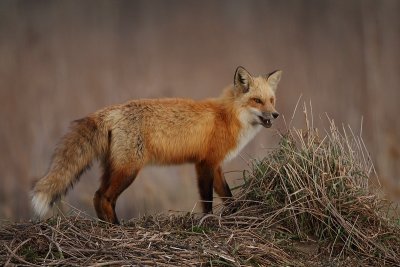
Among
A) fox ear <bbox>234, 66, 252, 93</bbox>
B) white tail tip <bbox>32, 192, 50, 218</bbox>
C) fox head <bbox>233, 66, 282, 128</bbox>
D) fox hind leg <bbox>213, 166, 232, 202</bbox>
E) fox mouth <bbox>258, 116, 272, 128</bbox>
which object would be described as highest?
fox ear <bbox>234, 66, 252, 93</bbox>

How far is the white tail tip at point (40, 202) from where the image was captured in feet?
17.0

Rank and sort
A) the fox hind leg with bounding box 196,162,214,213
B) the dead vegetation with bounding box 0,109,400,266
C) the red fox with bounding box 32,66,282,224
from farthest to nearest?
the fox hind leg with bounding box 196,162,214,213
the red fox with bounding box 32,66,282,224
the dead vegetation with bounding box 0,109,400,266

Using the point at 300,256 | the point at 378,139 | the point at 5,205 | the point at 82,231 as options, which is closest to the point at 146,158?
the point at 82,231

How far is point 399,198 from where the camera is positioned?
9.49 metres

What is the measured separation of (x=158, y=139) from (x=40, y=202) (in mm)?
1210

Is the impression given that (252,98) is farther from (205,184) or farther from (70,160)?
(70,160)

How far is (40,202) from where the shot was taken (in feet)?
17.1

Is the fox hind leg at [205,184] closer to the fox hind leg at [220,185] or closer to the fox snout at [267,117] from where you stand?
the fox hind leg at [220,185]

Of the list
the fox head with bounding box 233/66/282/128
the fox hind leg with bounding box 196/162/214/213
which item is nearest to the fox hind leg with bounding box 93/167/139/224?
the fox hind leg with bounding box 196/162/214/213

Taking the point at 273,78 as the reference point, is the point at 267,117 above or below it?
below

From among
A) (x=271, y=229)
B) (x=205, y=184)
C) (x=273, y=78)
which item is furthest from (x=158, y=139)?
(x=271, y=229)

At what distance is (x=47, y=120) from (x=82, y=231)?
6008 mm

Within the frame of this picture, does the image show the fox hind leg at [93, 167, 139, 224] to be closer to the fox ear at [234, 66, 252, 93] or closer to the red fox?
the red fox

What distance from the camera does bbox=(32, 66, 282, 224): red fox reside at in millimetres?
5484
